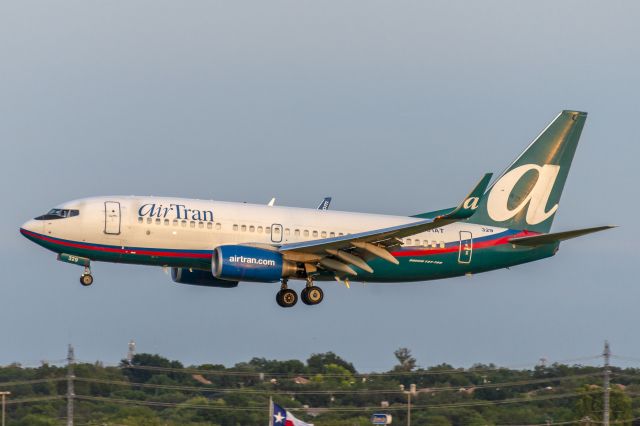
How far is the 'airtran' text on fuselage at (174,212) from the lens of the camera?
→ 202 ft

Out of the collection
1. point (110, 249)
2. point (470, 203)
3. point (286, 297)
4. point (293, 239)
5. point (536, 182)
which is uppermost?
point (536, 182)

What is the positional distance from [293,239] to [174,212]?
5.86 meters

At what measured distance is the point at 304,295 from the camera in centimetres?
6512

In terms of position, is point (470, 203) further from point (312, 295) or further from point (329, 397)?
point (329, 397)

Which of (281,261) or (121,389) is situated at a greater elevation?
(281,261)

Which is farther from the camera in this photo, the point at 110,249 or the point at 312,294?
the point at 312,294

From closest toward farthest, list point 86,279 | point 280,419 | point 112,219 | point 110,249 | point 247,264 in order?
point 280,419 → point 247,264 → point 112,219 → point 110,249 → point 86,279

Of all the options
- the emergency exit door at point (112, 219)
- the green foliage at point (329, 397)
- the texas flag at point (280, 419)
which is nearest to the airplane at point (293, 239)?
the emergency exit door at point (112, 219)

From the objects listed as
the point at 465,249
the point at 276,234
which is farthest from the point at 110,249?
the point at 465,249

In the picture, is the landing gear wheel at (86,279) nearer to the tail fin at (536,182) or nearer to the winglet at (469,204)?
the winglet at (469,204)

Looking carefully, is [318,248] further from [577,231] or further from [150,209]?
[577,231]

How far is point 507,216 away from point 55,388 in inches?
1080

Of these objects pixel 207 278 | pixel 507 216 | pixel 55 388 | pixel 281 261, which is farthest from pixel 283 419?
pixel 55 388

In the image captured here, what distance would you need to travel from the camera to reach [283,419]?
51.9 metres
